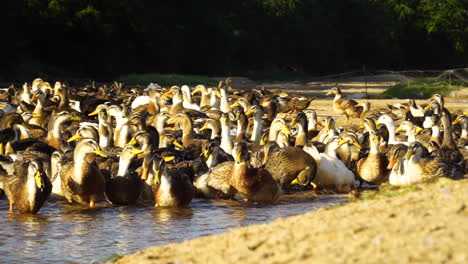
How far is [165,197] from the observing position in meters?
12.5

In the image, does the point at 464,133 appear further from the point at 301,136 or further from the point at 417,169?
the point at 417,169

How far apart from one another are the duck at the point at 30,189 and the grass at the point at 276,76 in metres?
47.4

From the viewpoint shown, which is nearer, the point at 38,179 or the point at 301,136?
the point at 38,179

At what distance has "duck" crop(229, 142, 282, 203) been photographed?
42.0 ft

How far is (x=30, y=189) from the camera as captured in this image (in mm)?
11711

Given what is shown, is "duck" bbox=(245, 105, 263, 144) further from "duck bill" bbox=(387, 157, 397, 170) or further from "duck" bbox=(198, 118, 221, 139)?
"duck bill" bbox=(387, 157, 397, 170)

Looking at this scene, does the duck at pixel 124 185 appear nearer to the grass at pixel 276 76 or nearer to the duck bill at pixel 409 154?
the duck bill at pixel 409 154

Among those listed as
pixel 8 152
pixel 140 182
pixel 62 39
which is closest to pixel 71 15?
pixel 62 39

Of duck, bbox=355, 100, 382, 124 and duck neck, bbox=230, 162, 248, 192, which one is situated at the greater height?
duck, bbox=355, 100, 382, 124

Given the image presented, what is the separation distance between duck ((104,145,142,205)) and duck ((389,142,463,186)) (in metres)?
3.77

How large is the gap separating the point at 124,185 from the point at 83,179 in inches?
24.4

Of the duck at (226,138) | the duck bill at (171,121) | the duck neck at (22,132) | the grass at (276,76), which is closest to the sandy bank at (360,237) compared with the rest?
the duck at (226,138)

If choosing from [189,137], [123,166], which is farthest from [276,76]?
[123,166]

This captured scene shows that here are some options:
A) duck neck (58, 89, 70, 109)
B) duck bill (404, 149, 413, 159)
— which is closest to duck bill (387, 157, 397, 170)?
duck bill (404, 149, 413, 159)
